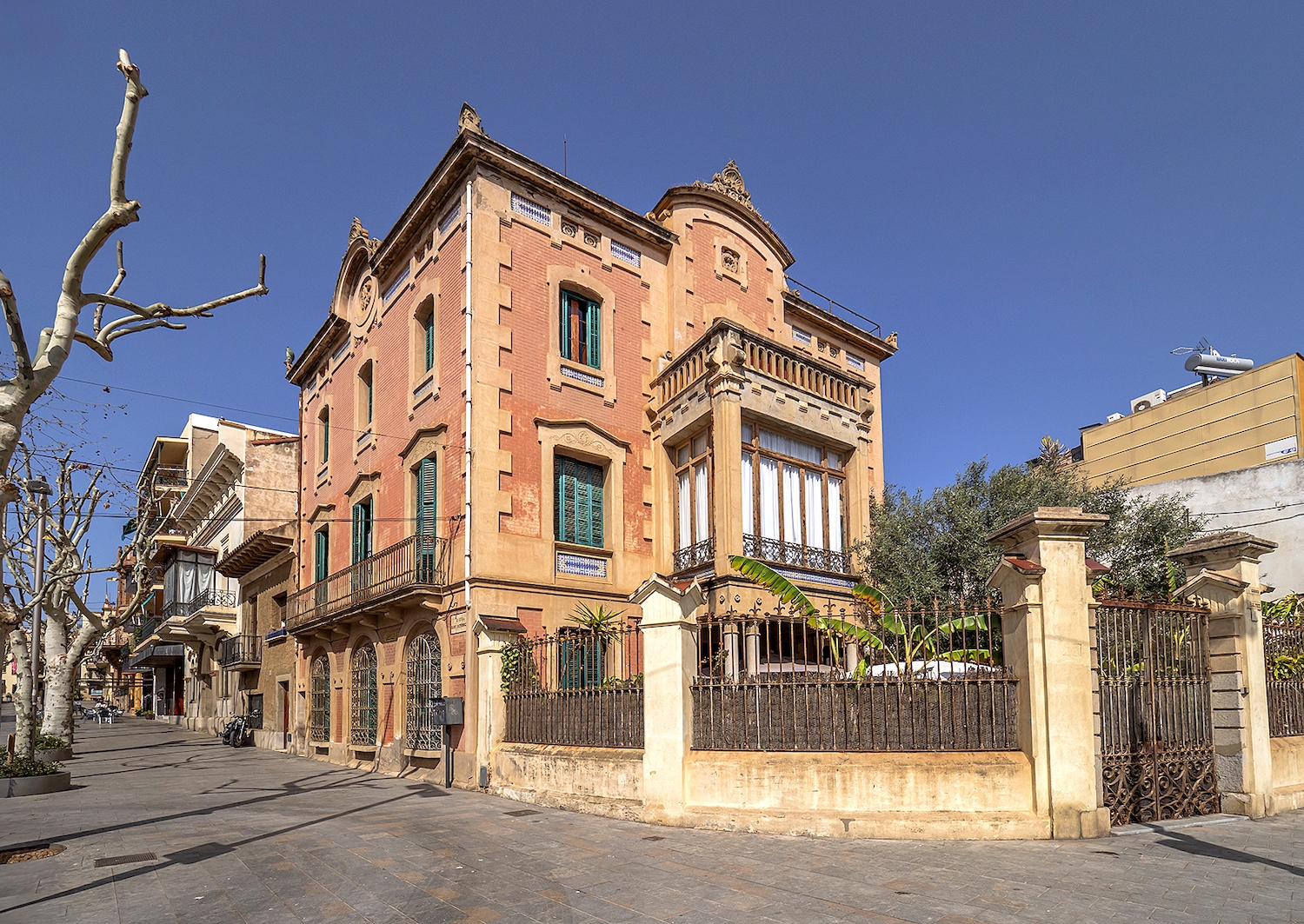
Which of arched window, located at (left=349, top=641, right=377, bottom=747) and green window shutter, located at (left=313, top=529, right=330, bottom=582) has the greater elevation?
green window shutter, located at (left=313, top=529, right=330, bottom=582)

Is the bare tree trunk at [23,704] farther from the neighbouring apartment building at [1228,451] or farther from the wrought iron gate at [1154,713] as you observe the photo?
the neighbouring apartment building at [1228,451]

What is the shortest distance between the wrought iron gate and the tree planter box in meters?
16.4

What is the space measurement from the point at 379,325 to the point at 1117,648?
1763 cm

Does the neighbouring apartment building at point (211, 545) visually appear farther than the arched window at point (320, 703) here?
Yes

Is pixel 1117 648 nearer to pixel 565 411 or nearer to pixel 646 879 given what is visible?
pixel 646 879

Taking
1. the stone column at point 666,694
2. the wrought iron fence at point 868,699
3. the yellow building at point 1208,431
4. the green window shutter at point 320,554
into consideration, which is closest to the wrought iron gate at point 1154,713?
the wrought iron fence at point 868,699

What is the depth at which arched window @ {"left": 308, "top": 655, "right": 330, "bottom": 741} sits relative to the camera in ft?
76.3

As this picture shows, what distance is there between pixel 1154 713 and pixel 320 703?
65.1ft

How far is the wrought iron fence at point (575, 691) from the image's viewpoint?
12656 millimetres

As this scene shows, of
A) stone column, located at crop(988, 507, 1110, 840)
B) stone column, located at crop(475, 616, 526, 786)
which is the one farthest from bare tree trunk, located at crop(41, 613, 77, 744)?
stone column, located at crop(988, 507, 1110, 840)

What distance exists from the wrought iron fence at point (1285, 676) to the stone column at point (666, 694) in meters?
8.06

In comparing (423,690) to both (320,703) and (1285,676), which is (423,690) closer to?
(320,703)

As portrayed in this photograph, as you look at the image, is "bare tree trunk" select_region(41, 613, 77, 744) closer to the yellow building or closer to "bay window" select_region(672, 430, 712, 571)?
"bay window" select_region(672, 430, 712, 571)

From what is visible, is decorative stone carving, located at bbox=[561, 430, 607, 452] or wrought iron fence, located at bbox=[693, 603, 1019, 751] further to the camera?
decorative stone carving, located at bbox=[561, 430, 607, 452]
